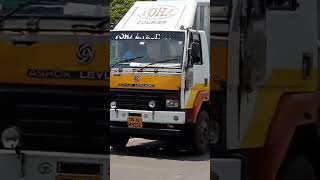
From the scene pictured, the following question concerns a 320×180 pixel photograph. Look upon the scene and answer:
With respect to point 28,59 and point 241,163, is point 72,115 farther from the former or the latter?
point 241,163

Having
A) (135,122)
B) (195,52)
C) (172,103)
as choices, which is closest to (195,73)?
(195,52)

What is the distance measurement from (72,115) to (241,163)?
1131mm

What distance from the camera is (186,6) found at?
1148cm

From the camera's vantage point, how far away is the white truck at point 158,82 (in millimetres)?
10406

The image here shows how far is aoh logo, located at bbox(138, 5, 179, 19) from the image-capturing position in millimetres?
11141

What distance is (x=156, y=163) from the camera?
32.2ft

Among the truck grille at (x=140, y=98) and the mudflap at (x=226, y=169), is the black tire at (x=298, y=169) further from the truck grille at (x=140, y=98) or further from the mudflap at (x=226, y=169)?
the truck grille at (x=140, y=98)

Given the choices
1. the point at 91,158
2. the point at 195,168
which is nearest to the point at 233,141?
the point at 91,158

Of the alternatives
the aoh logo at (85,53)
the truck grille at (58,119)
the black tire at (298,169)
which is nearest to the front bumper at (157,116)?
the black tire at (298,169)

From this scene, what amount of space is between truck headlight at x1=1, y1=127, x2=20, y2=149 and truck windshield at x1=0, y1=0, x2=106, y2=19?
1.98ft

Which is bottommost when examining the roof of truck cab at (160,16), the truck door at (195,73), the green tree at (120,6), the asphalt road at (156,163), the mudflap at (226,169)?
the asphalt road at (156,163)

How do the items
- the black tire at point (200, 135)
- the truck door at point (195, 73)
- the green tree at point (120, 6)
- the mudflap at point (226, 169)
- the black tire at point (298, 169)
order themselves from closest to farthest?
the mudflap at point (226, 169) → the black tire at point (298, 169) → the truck door at point (195, 73) → the black tire at point (200, 135) → the green tree at point (120, 6)

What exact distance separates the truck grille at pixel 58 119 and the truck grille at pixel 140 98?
289 inches

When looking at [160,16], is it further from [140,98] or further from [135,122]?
[135,122]
